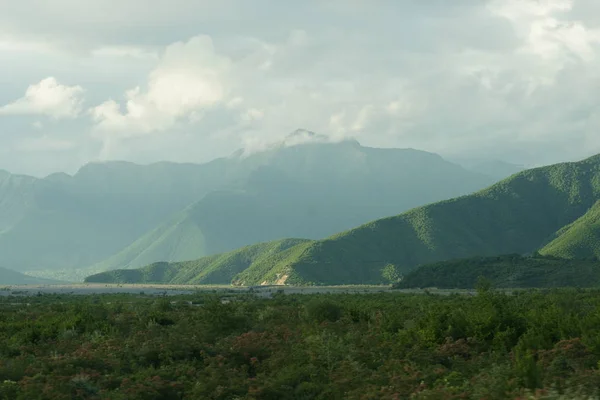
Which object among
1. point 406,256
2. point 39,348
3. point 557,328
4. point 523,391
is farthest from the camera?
point 406,256

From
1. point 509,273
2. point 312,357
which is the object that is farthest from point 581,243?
point 312,357

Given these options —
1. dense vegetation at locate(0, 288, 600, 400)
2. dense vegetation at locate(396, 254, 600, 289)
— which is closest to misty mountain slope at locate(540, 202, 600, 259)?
dense vegetation at locate(396, 254, 600, 289)

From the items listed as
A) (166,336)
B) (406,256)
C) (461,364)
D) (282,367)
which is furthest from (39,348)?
(406,256)

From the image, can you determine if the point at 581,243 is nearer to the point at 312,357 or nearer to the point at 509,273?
the point at 509,273

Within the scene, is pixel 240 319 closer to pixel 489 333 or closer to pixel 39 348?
pixel 39 348

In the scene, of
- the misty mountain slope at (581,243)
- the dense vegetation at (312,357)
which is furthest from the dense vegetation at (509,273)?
the dense vegetation at (312,357)
